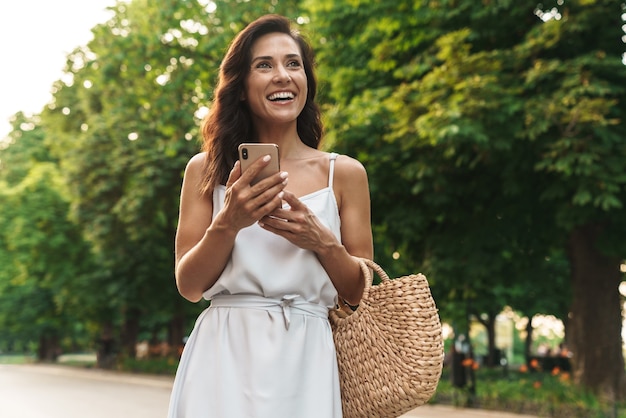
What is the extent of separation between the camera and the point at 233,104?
2.61 metres

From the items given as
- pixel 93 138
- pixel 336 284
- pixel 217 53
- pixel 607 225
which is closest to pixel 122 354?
pixel 93 138

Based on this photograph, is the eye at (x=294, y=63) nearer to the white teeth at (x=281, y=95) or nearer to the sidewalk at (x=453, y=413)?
the white teeth at (x=281, y=95)

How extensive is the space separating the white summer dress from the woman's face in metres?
0.35

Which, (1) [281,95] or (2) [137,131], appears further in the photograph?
(2) [137,131]

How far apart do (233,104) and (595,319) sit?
14.2 meters

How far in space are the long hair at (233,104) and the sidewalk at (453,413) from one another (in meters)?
13.5

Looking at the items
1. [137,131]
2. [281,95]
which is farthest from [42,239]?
[281,95]

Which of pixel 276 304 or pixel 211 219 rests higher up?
pixel 211 219

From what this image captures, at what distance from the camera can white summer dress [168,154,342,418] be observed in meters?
2.31

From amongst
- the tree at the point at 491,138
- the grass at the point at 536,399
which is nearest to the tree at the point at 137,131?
the tree at the point at 491,138

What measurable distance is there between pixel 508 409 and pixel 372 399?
14.3 meters

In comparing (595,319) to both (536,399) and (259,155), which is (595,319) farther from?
(259,155)

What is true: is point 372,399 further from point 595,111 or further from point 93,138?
point 93,138

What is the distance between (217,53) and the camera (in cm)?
1898
